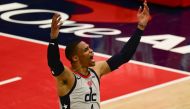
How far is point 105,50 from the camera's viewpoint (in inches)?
440

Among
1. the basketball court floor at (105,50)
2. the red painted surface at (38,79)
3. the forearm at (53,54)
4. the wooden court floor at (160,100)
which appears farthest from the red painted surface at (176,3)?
the forearm at (53,54)

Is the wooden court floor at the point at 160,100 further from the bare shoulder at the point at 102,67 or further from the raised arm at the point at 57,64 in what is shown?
the raised arm at the point at 57,64

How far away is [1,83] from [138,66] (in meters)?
2.49

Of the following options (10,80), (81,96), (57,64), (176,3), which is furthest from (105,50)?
(57,64)

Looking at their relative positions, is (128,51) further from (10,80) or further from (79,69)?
(10,80)

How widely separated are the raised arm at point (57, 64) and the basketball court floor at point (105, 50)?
10.3ft

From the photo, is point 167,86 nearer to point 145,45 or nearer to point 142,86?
point 142,86

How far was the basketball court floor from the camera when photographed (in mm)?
8922

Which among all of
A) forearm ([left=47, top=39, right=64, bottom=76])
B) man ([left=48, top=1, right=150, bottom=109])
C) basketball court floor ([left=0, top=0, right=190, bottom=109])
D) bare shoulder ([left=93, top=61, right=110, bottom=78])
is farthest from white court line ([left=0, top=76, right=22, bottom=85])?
forearm ([left=47, top=39, right=64, bottom=76])

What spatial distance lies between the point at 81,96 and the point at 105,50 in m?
5.74

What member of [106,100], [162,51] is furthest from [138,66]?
[106,100]

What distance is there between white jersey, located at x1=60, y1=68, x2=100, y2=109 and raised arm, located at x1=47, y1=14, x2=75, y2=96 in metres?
0.06

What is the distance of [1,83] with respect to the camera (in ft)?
31.0

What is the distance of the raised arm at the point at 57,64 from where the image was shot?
5148 mm
